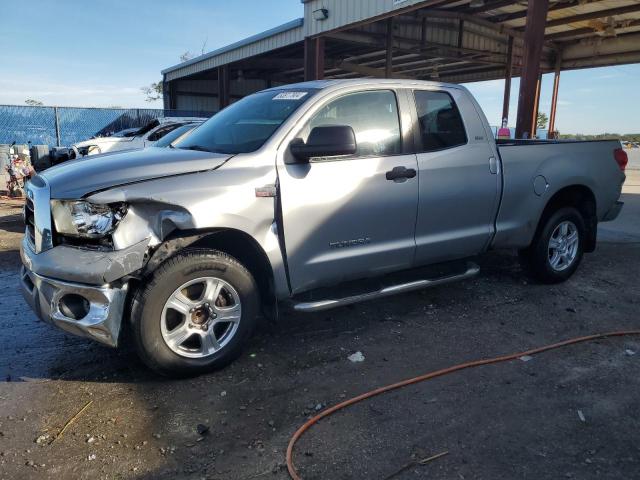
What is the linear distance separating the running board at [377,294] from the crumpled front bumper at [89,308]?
1133 mm

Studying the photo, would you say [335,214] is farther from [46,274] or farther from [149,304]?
[46,274]

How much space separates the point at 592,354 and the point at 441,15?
1327 cm

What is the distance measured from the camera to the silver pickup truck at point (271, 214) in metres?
2.89

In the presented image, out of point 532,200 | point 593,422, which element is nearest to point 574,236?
point 532,200

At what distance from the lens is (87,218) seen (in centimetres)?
289

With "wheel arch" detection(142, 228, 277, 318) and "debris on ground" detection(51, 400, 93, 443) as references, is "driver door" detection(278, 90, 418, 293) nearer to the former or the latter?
"wheel arch" detection(142, 228, 277, 318)

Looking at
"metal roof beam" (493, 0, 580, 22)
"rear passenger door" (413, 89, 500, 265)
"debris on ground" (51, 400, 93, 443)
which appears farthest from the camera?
"metal roof beam" (493, 0, 580, 22)

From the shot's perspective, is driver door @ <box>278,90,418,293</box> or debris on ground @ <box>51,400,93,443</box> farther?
driver door @ <box>278,90,418,293</box>

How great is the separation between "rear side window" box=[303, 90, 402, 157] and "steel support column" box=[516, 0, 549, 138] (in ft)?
17.7

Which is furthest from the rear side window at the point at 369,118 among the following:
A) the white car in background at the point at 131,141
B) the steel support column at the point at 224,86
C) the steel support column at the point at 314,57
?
the steel support column at the point at 224,86

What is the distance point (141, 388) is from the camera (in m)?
3.12

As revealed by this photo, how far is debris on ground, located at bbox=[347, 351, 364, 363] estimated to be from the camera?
3.49 m

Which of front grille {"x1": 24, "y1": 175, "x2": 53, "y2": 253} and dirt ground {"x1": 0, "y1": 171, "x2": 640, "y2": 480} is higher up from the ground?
front grille {"x1": 24, "y1": 175, "x2": 53, "y2": 253}

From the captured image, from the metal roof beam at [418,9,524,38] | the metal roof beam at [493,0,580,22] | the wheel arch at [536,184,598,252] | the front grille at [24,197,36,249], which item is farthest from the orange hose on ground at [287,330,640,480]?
the metal roof beam at [418,9,524,38]
